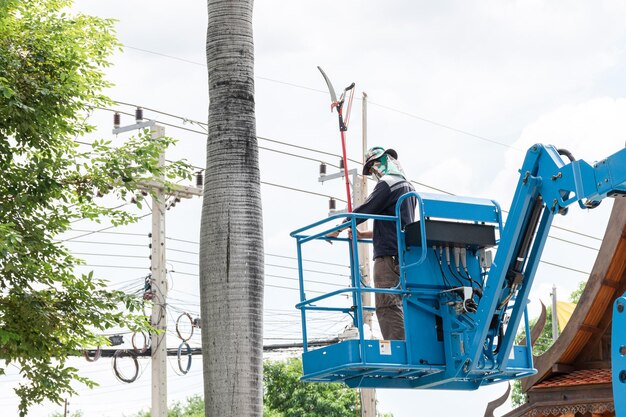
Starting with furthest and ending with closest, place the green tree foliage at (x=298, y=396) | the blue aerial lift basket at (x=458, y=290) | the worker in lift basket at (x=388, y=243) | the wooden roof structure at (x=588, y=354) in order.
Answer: the green tree foliage at (x=298, y=396) < the wooden roof structure at (x=588, y=354) < the worker in lift basket at (x=388, y=243) < the blue aerial lift basket at (x=458, y=290)

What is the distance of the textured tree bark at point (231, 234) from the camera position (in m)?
8.57

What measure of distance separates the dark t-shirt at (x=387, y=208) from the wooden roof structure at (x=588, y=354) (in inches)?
141

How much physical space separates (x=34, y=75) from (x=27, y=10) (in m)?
1.26

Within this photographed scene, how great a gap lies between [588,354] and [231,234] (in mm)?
5713

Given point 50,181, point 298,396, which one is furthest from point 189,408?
point 50,181

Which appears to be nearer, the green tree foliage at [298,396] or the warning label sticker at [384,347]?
the warning label sticker at [384,347]

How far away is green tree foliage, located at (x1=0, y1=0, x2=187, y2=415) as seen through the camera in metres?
14.9

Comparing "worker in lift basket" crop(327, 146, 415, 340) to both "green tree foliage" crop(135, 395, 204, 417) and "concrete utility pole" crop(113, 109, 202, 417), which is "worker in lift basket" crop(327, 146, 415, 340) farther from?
"green tree foliage" crop(135, 395, 204, 417)

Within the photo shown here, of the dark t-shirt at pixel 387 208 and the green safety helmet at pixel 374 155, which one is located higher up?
the green safety helmet at pixel 374 155

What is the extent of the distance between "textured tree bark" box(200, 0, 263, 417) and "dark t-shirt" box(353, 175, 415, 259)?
38.7 inches

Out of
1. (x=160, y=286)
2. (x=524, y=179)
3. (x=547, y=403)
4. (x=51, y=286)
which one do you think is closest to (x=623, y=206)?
(x=547, y=403)

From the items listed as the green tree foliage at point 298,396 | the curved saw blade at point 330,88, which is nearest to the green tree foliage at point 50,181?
the curved saw blade at point 330,88

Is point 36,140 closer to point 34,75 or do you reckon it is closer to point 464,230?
point 34,75

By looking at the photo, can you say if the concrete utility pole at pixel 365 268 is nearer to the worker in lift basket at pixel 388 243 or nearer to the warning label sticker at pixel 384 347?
the worker in lift basket at pixel 388 243
